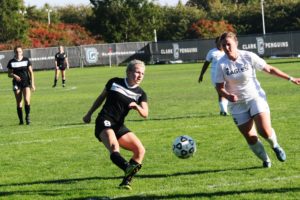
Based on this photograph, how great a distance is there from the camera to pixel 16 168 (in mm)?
10641

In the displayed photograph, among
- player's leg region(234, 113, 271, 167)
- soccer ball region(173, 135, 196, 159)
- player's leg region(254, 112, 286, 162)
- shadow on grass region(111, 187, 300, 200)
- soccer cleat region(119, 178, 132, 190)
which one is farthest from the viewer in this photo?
soccer ball region(173, 135, 196, 159)

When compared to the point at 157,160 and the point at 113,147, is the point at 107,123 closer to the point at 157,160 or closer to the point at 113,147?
the point at 113,147

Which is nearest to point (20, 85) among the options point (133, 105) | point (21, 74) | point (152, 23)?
point (21, 74)

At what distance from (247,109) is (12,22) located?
63035 mm

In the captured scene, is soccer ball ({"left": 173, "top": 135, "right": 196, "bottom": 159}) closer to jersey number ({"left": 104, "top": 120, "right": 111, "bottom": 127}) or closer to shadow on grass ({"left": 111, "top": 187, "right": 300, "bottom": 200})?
jersey number ({"left": 104, "top": 120, "right": 111, "bottom": 127})

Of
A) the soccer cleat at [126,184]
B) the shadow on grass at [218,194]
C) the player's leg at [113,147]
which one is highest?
the player's leg at [113,147]

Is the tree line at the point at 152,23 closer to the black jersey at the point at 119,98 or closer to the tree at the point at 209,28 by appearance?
Result: the tree at the point at 209,28

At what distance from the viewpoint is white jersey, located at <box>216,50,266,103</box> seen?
30.1 feet

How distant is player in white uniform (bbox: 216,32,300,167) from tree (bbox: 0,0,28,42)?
62242mm

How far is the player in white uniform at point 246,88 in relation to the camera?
9133 mm

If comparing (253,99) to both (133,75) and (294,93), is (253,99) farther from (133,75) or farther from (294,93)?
(294,93)

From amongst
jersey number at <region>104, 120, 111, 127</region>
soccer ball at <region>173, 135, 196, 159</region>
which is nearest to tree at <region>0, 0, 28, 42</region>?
soccer ball at <region>173, 135, 196, 159</region>

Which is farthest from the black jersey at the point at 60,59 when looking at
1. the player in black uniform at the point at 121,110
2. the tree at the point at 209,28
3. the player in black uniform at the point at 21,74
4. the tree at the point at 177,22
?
the tree at the point at 177,22

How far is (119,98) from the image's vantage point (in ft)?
28.2
